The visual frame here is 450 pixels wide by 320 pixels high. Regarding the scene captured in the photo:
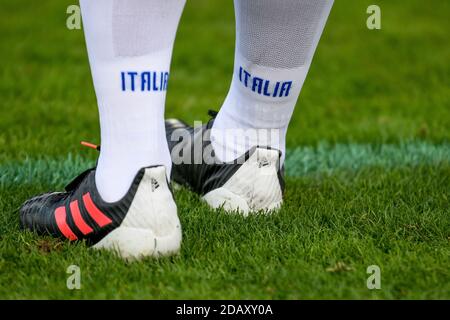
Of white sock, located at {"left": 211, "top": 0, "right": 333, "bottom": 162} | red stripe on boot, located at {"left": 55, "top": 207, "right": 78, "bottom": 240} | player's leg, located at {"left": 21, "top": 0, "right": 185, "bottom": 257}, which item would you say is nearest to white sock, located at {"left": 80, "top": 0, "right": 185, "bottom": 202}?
player's leg, located at {"left": 21, "top": 0, "right": 185, "bottom": 257}

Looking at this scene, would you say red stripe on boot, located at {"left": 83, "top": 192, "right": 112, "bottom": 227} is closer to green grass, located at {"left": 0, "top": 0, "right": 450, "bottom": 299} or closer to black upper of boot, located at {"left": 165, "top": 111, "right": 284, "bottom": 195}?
green grass, located at {"left": 0, "top": 0, "right": 450, "bottom": 299}

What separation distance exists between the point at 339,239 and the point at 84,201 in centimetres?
68

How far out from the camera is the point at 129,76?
1.89 m

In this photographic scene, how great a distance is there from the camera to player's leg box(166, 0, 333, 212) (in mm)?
2195

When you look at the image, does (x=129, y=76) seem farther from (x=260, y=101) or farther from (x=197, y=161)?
(x=197, y=161)

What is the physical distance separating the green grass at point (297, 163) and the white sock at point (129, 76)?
0.80 feet

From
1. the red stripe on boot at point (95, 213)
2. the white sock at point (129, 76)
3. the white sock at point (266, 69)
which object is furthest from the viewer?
the white sock at point (266, 69)

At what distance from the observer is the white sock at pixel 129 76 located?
185 centimetres

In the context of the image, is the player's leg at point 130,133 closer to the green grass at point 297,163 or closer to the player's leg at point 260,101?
the green grass at point 297,163

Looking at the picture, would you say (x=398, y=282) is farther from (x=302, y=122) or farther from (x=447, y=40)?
(x=447, y=40)

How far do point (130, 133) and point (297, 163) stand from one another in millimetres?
1332

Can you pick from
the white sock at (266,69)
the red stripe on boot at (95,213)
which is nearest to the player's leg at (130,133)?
the red stripe on boot at (95,213)
